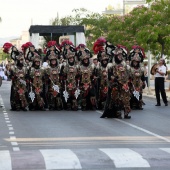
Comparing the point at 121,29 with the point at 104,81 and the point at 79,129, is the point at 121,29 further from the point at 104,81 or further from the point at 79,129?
the point at 79,129

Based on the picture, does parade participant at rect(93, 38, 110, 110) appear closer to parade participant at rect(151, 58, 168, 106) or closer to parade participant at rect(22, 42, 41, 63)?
parade participant at rect(22, 42, 41, 63)

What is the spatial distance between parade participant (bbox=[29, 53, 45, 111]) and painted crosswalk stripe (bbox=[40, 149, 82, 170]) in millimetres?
13931

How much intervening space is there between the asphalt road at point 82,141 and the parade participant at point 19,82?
7.21 feet

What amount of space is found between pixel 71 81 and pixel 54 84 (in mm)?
595

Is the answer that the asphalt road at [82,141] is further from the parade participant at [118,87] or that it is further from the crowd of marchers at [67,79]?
the crowd of marchers at [67,79]

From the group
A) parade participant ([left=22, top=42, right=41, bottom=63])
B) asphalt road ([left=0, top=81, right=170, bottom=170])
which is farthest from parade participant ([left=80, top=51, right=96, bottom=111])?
asphalt road ([left=0, top=81, right=170, bottom=170])

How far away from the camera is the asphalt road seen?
12680mm

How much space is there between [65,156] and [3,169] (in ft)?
5.56

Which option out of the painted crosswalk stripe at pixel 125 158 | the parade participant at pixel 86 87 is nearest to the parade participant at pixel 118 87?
the parade participant at pixel 86 87

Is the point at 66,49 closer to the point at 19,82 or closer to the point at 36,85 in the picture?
the point at 36,85

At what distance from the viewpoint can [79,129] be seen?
776 inches

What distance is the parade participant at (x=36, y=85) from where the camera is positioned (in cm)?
2836

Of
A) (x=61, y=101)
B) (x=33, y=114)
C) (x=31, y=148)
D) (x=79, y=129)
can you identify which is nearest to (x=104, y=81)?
(x=61, y=101)

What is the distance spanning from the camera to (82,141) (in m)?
16.5
